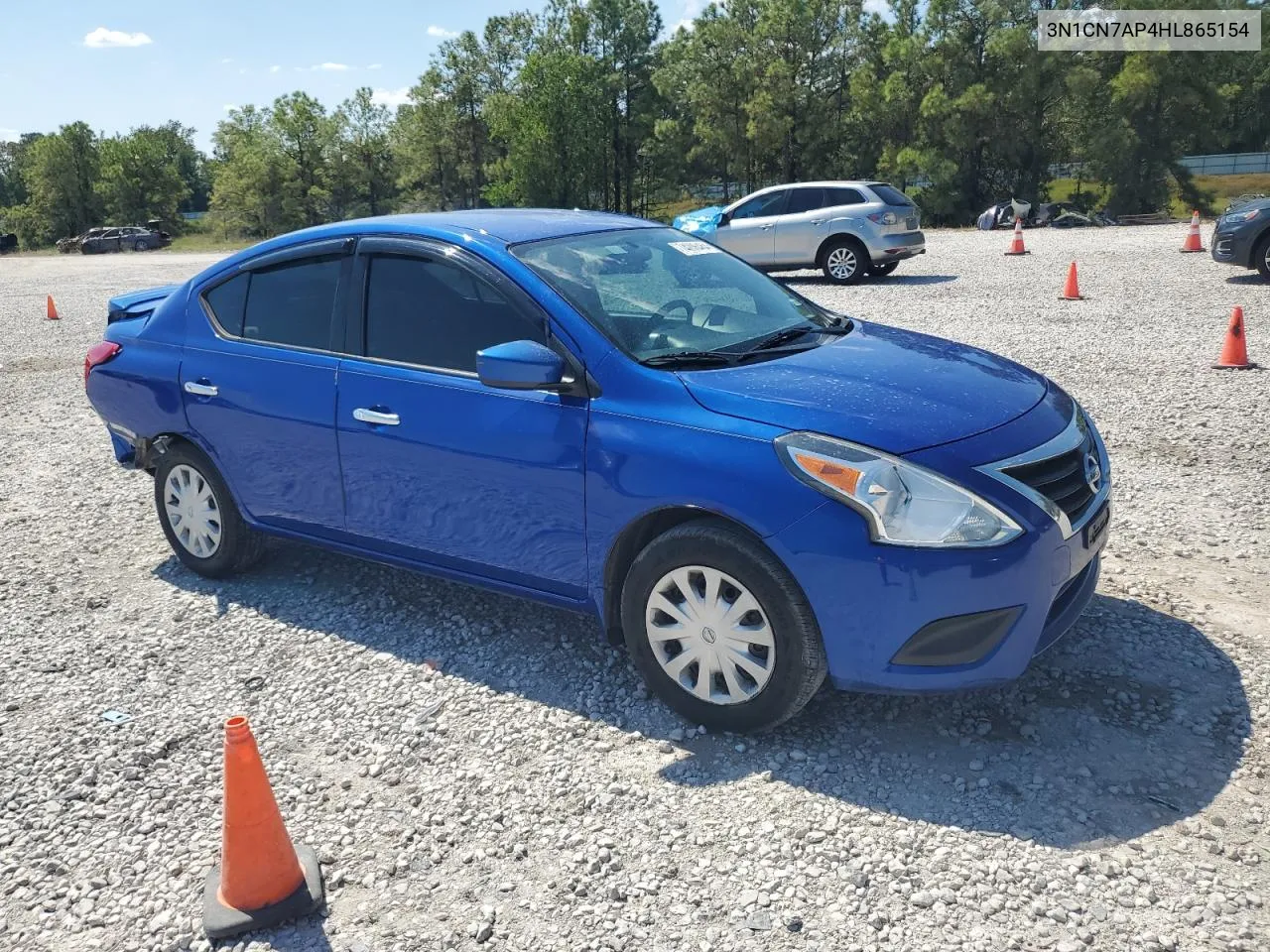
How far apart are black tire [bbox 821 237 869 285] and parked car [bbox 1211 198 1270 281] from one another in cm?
502

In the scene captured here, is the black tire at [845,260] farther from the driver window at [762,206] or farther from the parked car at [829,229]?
the driver window at [762,206]

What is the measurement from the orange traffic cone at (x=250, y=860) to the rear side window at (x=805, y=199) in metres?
15.7

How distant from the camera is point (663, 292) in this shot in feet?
14.1

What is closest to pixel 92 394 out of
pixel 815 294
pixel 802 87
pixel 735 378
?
pixel 735 378

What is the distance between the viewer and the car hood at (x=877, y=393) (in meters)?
3.36

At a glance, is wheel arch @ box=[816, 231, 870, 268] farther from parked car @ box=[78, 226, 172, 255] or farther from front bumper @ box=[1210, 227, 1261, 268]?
parked car @ box=[78, 226, 172, 255]

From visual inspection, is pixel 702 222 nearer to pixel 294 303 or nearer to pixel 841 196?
pixel 841 196

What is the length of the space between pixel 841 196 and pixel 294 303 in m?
13.7

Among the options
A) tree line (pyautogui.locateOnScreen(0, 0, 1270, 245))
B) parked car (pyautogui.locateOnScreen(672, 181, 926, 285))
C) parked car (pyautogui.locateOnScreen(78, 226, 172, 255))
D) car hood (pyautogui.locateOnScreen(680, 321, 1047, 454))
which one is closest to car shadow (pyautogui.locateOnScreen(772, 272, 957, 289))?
parked car (pyautogui.locateOnScreen(672, 181, 926, 285))

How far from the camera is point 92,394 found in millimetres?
5613

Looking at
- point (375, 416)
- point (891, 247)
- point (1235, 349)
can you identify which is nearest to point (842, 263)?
point (891, 247)

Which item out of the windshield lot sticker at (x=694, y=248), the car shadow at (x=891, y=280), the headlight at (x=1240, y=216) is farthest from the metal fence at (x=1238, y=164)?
the windshield lot sticker at (x=694, y=248)

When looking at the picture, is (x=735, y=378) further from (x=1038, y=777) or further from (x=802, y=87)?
(x=802, y=87)

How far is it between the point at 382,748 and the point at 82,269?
3746 centimetres
